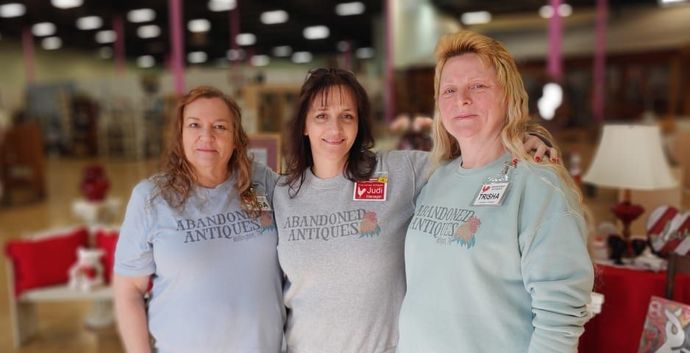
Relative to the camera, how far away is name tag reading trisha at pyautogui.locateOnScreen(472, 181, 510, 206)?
4.30 ft

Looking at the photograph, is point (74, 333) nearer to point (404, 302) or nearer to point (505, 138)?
point (404, 302)

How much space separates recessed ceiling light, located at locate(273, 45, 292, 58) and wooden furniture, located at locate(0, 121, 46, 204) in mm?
14766

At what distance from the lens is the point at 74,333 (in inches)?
157

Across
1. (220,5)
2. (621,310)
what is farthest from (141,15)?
(621,310)

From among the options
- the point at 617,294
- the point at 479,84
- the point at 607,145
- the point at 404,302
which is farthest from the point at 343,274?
the point at 607,145

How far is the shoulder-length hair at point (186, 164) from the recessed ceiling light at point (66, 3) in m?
12.7

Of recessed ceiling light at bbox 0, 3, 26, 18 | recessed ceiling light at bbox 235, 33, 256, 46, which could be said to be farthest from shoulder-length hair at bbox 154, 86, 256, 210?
recessed ceiling light at bbox 235, 33, 256, 46

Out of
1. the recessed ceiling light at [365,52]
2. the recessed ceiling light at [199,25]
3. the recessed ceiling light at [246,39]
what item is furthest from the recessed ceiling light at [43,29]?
the recessed ceiling light at [365,52]

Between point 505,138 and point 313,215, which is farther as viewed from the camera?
point 313,215

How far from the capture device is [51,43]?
65.9 ft

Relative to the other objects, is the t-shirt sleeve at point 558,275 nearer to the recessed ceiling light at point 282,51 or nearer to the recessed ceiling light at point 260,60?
the recessed ceiling light at point 282,51

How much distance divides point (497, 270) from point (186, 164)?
104 cm

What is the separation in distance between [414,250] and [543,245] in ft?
1.20

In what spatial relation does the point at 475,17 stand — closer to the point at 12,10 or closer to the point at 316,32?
the point at 316,32
